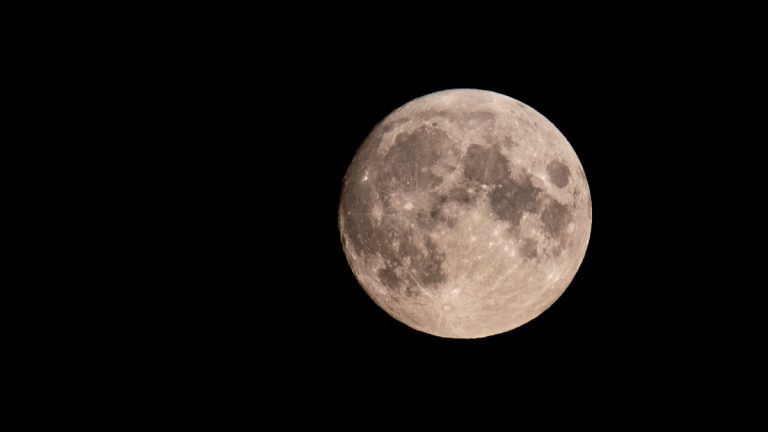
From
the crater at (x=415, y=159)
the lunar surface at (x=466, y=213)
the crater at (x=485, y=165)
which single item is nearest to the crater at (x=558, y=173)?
the lunar surface at (x=466, y=213)

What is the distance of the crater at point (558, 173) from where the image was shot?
388 centimetres

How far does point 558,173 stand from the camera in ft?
12.9

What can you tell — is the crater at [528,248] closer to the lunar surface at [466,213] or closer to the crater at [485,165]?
the lunar surface at [466,213]

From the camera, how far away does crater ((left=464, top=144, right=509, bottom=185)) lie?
3.68 meters

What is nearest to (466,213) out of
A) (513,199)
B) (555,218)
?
(513,199)

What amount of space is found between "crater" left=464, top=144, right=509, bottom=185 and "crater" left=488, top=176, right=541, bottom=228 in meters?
0.07

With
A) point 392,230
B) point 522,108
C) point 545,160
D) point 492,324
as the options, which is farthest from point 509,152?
point 492,324

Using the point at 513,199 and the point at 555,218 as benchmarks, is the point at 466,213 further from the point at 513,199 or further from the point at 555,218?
the point at 555,218

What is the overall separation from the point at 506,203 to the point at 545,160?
505mm

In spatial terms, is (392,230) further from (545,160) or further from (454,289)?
(545,160)

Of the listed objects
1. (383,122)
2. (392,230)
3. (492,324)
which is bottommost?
(492,324)

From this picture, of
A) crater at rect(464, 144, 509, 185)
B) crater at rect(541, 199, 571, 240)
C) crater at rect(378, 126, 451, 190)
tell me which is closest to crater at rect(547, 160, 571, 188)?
crater at rect(541, 199, 571, 240)

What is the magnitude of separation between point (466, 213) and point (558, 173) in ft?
2.67

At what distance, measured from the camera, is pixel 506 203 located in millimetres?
3670
